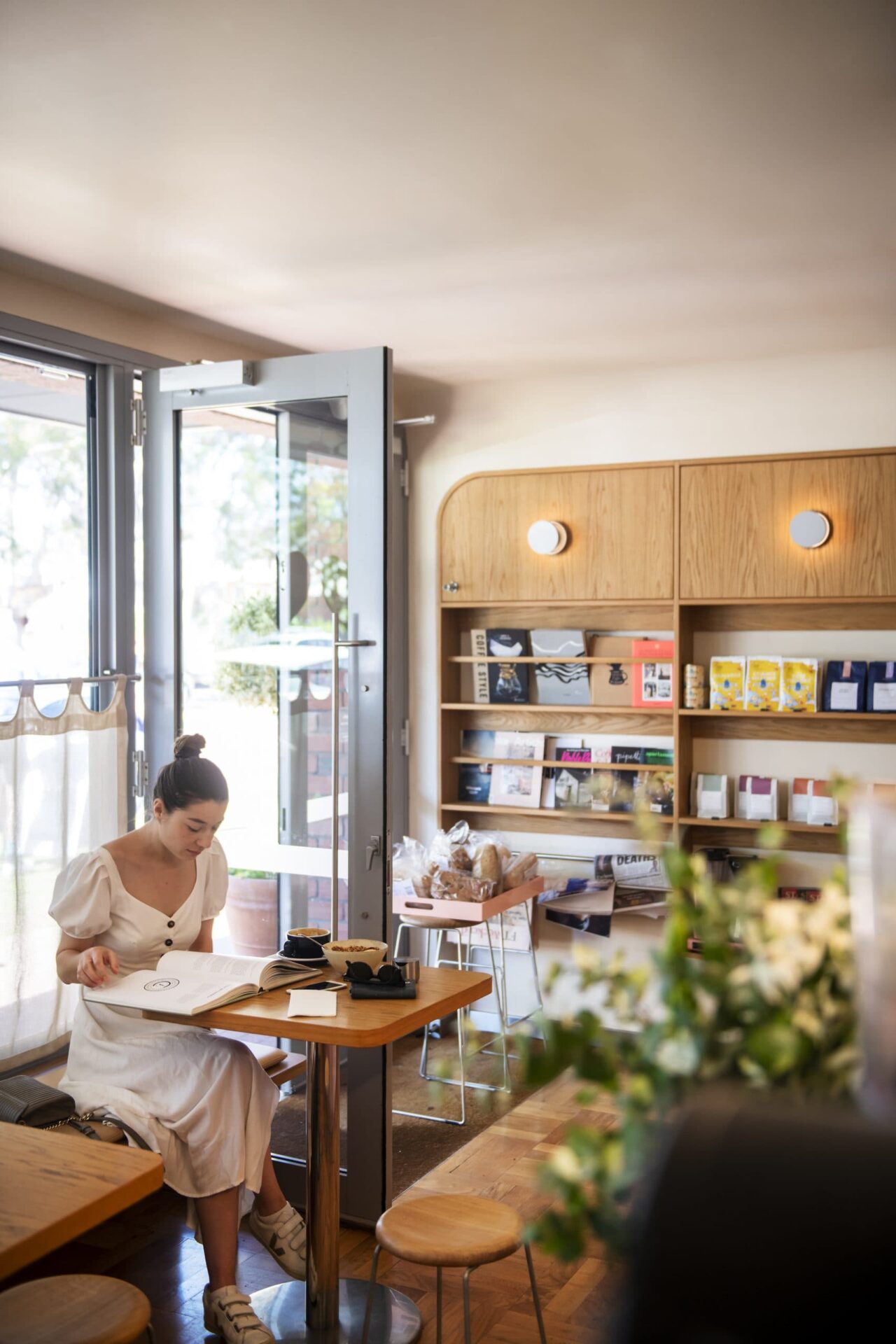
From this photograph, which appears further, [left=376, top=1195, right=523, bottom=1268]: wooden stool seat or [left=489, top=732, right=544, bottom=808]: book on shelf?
[left=489, top=732, right=544, bottom=808]: book on shelf

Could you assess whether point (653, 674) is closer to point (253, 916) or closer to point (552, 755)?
point (552, 755)

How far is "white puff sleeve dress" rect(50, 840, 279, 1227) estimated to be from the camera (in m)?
2.63

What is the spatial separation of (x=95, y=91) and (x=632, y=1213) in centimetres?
229

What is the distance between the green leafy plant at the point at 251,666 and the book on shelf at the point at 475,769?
170 cm

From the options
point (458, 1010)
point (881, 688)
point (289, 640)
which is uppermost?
point (289, 640)

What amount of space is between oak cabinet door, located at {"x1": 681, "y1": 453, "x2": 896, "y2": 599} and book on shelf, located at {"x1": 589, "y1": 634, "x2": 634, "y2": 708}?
16.2 inches

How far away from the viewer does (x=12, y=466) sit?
3510mm

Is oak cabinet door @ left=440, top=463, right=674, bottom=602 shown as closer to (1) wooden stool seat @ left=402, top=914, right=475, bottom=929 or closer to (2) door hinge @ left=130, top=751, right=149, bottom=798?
(1) wooden stool seat @ left=402, top=914, right=475, bottom=929

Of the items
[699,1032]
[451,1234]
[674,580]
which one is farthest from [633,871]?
[699,1032]

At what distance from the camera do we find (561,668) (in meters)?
4.97

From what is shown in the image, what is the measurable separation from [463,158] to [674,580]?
2.31 metres

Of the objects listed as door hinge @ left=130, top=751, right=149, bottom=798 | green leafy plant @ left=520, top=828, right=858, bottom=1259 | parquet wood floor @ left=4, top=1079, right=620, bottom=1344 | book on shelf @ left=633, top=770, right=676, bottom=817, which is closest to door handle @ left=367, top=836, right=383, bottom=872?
parquet wood floor @ left=4, top=1079, right=620, bottom=1344

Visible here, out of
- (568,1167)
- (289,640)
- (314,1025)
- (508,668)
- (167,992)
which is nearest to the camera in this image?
(568,1167)

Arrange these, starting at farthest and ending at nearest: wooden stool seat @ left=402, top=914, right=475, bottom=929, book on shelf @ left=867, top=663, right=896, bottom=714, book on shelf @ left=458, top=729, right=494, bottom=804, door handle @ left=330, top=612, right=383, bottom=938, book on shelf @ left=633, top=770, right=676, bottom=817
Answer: book on shelf @ left=458, top=729, right=494, bottom=804
book on shelf @ left=633, top=770, right=676, bottom=817
book on shelf @ left=867, top=663, right=896, bottom=714
wooden stool seat @ left=402, top=914, right=475, bottom=929
door handle @ left=330, top=612, right=383, bottom=938
